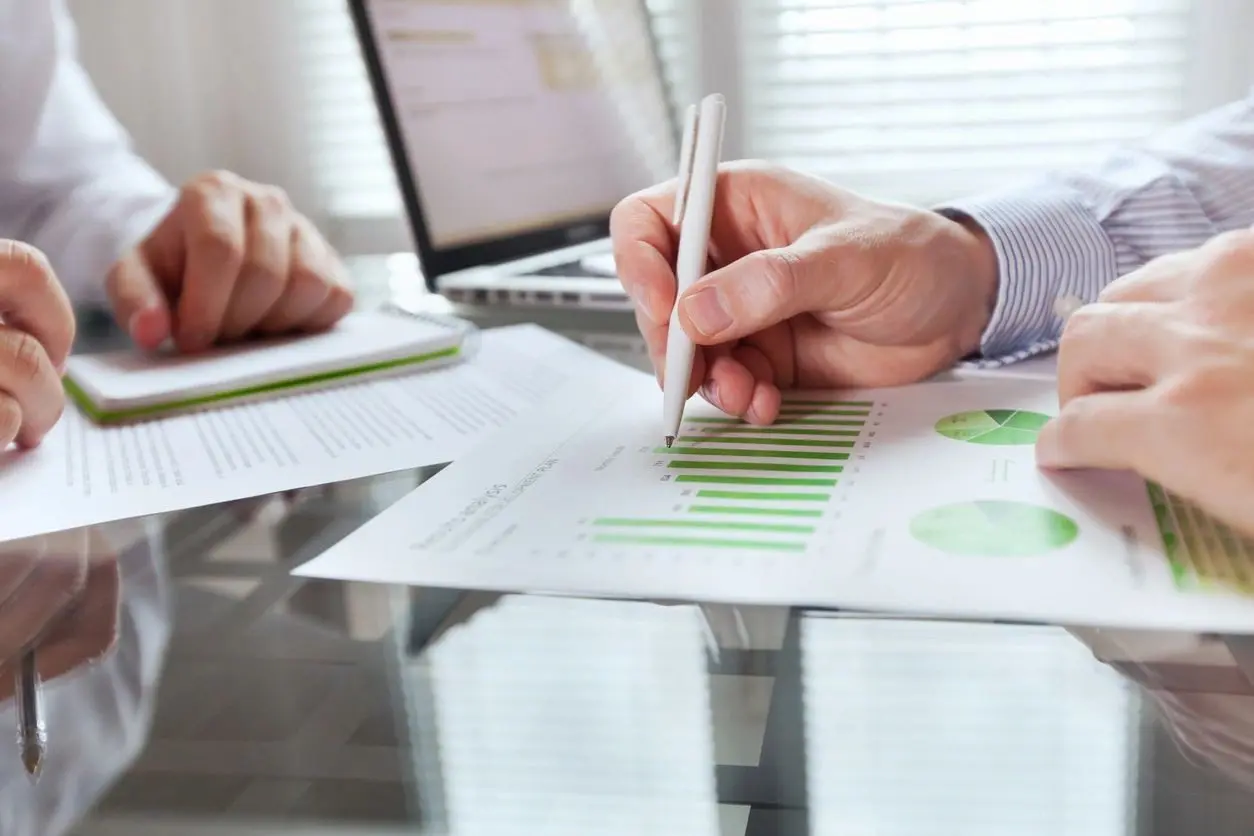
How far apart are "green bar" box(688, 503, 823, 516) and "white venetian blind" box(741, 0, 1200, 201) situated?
4.14 ft

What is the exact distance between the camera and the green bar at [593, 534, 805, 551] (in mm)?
386

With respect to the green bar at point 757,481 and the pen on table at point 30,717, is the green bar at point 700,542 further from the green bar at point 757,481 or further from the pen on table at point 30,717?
the pen on table at point 30,717

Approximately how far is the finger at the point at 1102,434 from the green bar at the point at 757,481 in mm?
91

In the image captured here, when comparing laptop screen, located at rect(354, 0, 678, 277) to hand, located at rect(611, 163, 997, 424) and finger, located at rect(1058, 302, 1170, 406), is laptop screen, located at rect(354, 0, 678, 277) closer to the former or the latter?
hand, located at rect(611, 163, 997, 424)

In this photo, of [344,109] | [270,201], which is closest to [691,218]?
[270,201]

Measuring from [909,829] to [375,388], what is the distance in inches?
19.7

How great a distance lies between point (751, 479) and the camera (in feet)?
1.51

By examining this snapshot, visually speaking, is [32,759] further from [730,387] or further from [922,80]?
[922,80]

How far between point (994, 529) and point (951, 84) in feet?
4.23

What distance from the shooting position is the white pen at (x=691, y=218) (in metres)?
0.51

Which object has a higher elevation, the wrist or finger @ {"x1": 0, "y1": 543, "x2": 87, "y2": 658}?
the wrist

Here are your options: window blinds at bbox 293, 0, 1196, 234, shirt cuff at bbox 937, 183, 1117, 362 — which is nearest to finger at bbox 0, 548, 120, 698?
shirt cuff at bbox 937, 183, 1117, 362

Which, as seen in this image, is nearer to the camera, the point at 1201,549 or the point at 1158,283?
the point at 1201,549

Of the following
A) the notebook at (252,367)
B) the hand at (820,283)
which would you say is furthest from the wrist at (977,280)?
the notebook at (252,367)
